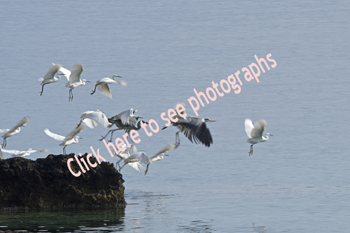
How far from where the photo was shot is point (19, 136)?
45.2m

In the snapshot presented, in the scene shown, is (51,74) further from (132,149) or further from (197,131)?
(197,131)

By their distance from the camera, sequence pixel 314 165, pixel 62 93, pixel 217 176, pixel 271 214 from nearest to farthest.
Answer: pixel 271 214
pixel 217 176
pixel 314 165
pixel 62 93

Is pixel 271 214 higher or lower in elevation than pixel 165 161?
lower

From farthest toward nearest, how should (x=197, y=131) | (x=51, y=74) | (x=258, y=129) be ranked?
(x=258, y=129), (x=51, y=74), (x=197, y=131)

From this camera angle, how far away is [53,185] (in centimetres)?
2053

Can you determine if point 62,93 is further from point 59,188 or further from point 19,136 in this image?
point 59,188

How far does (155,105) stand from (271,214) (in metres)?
30.9

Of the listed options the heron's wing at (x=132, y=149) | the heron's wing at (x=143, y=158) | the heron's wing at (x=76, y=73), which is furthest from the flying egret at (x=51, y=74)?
the heron's wing at (x=143, y=158)

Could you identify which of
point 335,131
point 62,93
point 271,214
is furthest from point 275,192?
point 62,93

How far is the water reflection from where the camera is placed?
59.8 ft

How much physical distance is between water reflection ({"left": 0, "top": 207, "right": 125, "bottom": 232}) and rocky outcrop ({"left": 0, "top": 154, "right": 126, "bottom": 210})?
418 mm

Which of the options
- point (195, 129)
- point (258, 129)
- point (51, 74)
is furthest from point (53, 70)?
point (258, 129)

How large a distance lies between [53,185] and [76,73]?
3503 millimetres

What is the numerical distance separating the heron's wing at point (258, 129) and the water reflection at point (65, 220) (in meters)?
5.11
